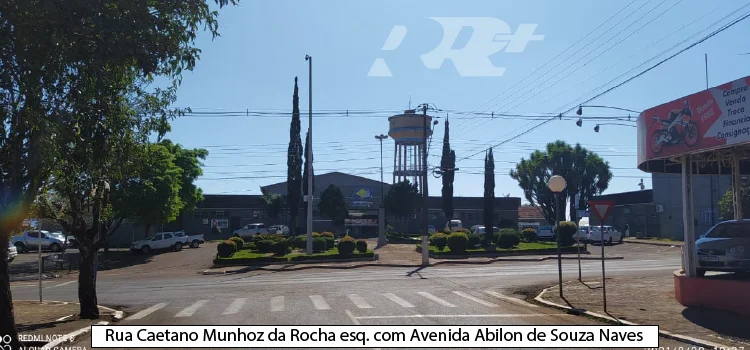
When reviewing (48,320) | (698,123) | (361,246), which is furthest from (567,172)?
(48,320)

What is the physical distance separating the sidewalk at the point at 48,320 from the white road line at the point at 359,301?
5873mm

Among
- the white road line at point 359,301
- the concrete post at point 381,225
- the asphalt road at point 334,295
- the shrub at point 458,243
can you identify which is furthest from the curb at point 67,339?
the concrete post at point 381,225

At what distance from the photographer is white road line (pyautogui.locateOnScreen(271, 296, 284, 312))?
15.2m

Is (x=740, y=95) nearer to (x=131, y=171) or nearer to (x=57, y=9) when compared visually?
(x=57, y=9)

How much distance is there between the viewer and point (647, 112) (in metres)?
15.9

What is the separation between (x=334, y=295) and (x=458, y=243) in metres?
21.6

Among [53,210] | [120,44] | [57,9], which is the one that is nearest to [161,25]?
[120,44]

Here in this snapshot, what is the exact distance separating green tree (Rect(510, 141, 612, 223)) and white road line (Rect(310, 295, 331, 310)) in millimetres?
51213

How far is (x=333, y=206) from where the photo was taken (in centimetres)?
6153

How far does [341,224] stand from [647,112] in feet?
158

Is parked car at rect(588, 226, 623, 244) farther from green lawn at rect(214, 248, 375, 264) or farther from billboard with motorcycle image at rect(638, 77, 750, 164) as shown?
billboard with motorcycle image at rect(638, 77, 750, 164)

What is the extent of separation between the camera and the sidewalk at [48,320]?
11702 millimetres

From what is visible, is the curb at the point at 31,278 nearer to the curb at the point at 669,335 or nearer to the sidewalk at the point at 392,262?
the sidewalk at the point at 392,262

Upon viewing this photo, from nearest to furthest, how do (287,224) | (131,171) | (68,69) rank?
(68,69) → (131,171) → (287,224)
